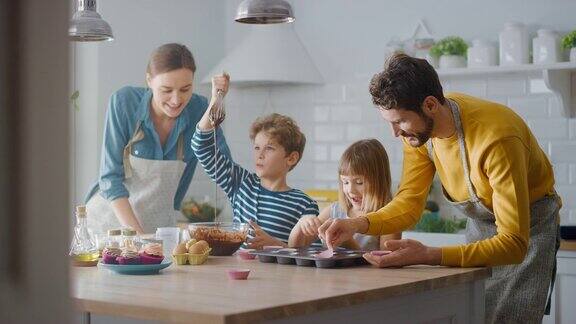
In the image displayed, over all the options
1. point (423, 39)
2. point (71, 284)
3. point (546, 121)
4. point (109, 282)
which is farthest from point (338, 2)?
point (71, 284)

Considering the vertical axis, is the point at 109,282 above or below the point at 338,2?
below

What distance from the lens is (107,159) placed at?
168 inches

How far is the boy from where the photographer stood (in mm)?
3461

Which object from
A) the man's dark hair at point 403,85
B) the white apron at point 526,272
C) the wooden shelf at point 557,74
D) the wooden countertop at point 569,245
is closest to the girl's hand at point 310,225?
the white apron at point 526,272

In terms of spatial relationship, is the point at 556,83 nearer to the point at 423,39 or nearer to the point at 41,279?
the point at 423,39

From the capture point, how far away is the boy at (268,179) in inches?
136

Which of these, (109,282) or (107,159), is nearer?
(109,282)

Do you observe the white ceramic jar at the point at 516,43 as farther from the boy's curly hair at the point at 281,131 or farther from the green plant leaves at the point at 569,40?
the boy's curly hair at the point at 281,131

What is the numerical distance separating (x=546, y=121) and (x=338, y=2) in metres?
1.52

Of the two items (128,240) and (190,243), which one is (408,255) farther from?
(128,240)

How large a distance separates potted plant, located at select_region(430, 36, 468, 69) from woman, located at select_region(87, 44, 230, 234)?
1.33 m

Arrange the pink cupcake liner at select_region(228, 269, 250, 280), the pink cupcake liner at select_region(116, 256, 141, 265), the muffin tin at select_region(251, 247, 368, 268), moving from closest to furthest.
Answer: the pink cupcake liner at select_region(228, 269, 250, 280) → the pink cupcake liner at select_region(116, 256, 141, 265) → the muffin tin at select_region(251, 247, 368, 268)

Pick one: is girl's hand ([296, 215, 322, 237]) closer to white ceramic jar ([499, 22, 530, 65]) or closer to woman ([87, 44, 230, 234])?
woman ([87, 44, 230, 234])

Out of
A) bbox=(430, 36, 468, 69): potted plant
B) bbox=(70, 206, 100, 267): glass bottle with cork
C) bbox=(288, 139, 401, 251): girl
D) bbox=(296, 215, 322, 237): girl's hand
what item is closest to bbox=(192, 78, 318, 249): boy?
bbox=(288, 139, 401, 251): girl
